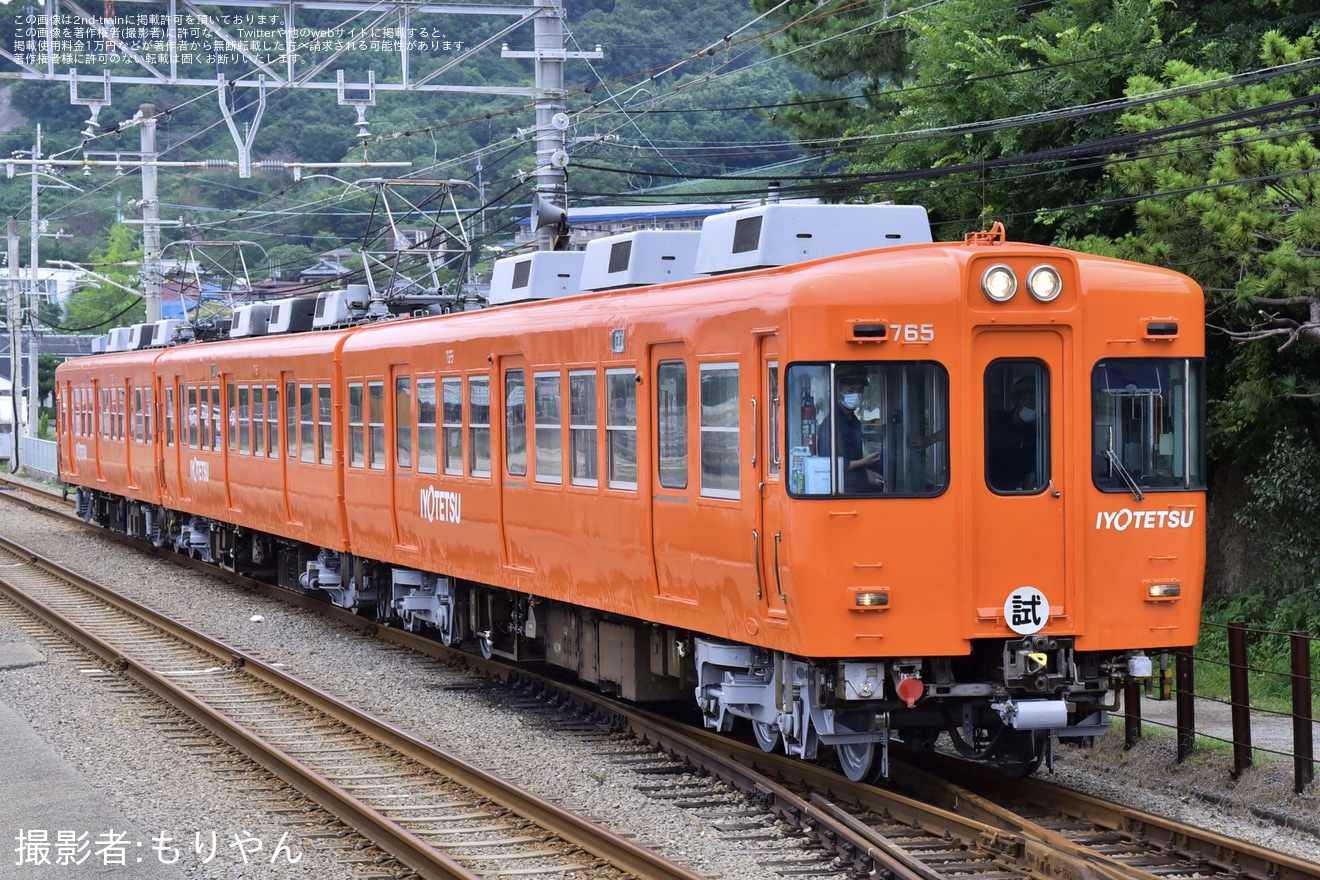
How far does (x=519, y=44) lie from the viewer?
54.9 meters

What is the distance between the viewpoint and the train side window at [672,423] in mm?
10031

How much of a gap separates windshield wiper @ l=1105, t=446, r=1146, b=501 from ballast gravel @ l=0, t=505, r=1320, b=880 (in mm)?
1625

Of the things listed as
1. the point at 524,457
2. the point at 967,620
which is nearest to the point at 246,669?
the point at 524,457

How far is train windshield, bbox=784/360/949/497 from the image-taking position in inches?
342

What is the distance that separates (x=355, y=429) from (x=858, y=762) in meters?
8.30

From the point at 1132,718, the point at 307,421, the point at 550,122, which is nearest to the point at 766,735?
the point at 1132,718

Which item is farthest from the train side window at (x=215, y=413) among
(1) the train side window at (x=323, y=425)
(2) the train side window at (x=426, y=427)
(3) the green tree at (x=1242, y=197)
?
(3) the green tree at (x=1242, y=197)

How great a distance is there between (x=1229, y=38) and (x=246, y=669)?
9709 mm

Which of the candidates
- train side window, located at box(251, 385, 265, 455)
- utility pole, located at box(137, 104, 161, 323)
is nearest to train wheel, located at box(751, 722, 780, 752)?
train side window, located at box(251, 385, 265, 455)

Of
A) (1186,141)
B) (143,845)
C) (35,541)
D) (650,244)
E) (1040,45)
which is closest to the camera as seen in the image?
(143,845)

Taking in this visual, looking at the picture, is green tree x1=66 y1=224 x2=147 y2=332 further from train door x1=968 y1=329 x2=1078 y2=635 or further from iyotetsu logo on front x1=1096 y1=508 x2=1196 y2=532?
iyotetsu logo on front x1=1096 y1=508 x2=1196 y2=532

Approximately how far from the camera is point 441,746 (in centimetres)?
1136

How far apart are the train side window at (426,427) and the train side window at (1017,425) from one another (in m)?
6.36

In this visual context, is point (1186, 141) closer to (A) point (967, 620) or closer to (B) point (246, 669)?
(A) point (967, 620)
